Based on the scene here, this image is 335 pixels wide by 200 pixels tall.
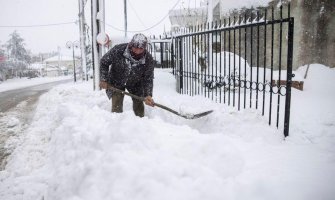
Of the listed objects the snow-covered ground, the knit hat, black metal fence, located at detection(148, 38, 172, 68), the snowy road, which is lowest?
the snowy road

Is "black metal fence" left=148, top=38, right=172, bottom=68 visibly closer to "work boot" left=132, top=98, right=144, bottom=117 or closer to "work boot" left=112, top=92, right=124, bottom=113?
"work boot" left=132, top=98, right=144, bottom=117

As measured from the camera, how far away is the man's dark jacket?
5.67 metres

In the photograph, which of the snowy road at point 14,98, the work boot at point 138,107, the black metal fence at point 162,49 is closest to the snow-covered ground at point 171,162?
the work boot at point 138,107

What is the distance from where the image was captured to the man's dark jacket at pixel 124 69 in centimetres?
567

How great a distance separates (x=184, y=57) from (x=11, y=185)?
5.86 meters

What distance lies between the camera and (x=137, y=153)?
3.24 meters

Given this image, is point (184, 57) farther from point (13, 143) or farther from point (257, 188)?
point (257, 188)

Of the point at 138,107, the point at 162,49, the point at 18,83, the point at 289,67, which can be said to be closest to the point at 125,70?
the point at 138,107

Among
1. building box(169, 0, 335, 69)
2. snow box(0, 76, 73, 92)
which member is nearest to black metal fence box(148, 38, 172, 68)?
building box(169, 0, 335, 69)

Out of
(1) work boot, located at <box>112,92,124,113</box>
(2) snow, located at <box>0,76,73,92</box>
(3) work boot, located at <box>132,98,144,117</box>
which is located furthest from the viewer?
(2) snow, located at <box>0,76,73,92</box>

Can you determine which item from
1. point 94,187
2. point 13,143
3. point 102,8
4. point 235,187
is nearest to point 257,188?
point 235,187

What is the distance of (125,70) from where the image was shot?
572 centimetres

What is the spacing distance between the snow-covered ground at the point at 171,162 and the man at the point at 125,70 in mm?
872

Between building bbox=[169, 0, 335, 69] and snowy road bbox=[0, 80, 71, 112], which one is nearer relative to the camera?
building bbox=[169, 0, 335, 69]
